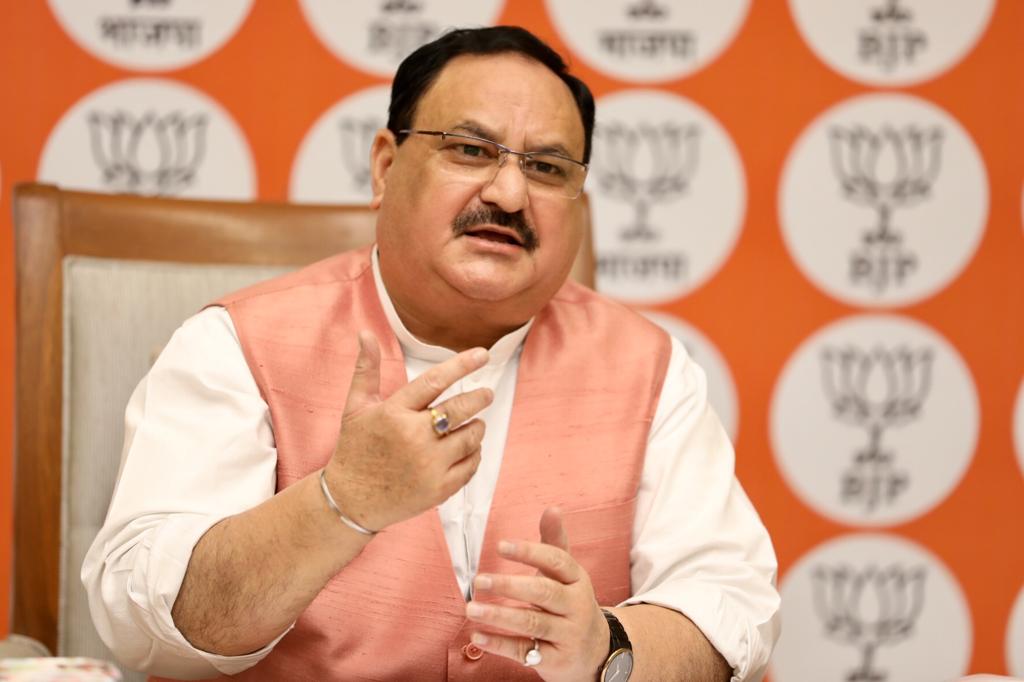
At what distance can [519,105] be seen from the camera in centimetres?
146

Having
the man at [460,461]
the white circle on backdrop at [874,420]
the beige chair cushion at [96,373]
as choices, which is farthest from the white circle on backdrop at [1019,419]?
the beige chair cushion at [96,373]

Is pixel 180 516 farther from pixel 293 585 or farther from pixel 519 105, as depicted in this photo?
pixel 519 105

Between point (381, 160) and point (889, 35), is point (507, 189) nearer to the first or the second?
point (381, 160)

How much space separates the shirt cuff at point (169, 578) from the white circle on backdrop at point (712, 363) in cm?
123

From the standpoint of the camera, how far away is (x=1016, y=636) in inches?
93.7

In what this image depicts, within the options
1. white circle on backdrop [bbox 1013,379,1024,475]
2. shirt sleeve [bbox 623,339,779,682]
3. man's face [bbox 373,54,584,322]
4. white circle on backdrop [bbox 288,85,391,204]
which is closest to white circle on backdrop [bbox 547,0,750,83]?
white circle on backdrop [bbox 288,85,391,204]

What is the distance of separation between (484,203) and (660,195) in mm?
898

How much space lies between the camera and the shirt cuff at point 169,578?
1.20 m

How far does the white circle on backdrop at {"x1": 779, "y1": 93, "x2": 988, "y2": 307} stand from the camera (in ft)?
7.47

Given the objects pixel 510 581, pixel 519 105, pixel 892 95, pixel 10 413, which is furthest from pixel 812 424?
pixel 10 413

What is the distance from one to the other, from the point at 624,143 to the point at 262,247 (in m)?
0.82

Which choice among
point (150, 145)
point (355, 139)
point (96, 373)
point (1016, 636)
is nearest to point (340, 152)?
point (355, 139)

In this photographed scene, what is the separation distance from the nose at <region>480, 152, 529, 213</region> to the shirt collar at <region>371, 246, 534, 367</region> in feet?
0.66

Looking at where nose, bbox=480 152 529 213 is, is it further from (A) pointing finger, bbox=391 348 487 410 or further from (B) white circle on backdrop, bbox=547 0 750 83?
(B) white circle on backdrop, bbox=547 0 750 83
